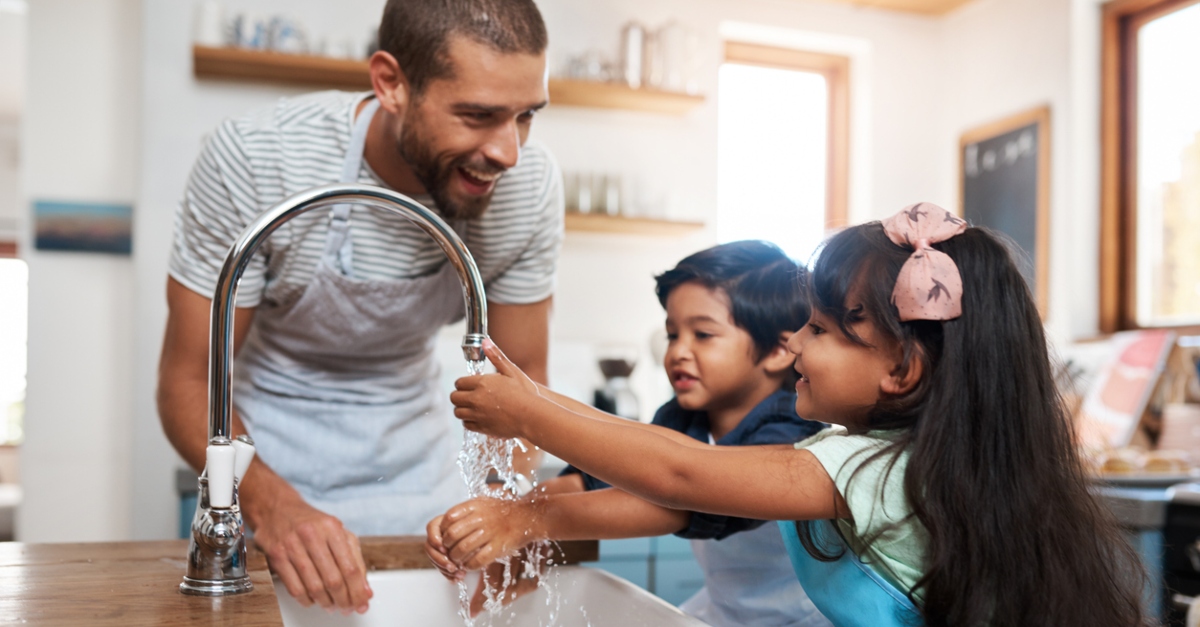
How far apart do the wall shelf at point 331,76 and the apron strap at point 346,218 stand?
1565mm

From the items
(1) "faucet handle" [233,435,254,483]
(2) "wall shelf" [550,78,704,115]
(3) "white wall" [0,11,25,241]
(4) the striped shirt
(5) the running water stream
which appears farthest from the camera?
(3) "white wall" [0,11,25,241]

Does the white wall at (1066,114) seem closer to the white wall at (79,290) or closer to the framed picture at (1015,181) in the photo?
the framed picture at (1015,181)

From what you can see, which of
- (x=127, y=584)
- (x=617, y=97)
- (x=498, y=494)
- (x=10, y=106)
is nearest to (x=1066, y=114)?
(x=617, y=97)

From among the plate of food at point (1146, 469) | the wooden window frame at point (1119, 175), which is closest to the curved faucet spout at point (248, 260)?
the plate of food at point (1146, 469)

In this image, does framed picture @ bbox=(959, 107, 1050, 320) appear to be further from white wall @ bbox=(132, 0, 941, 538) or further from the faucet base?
the faucet base

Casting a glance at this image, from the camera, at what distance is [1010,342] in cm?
84

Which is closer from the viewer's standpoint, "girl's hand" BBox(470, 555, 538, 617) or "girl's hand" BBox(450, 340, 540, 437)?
"girl's hand" BBox(450, 340, 540, 437)

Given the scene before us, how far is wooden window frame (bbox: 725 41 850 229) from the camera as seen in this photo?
3881 millimetres

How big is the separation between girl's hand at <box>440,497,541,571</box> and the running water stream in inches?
0.8

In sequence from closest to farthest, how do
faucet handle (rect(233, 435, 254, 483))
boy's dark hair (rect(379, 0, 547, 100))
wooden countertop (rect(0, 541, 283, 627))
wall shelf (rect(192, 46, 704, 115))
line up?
wooden countertop (rect(0, 541, 283, 627)), faucet handle (rect(233, 435, 254, 483)), boy's dark hair (rect(379, 0, 547, 100)), wall shelf (rect(192, 46, 704, 115))

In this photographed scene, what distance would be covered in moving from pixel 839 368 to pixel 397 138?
0.72m

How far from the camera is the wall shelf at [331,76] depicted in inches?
111

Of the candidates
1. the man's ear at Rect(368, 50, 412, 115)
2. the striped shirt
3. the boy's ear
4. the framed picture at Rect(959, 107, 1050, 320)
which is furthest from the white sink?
the framed picture at Rect(959, 107, 1050, 320)

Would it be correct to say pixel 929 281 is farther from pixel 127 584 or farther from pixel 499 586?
pixel 127 584
